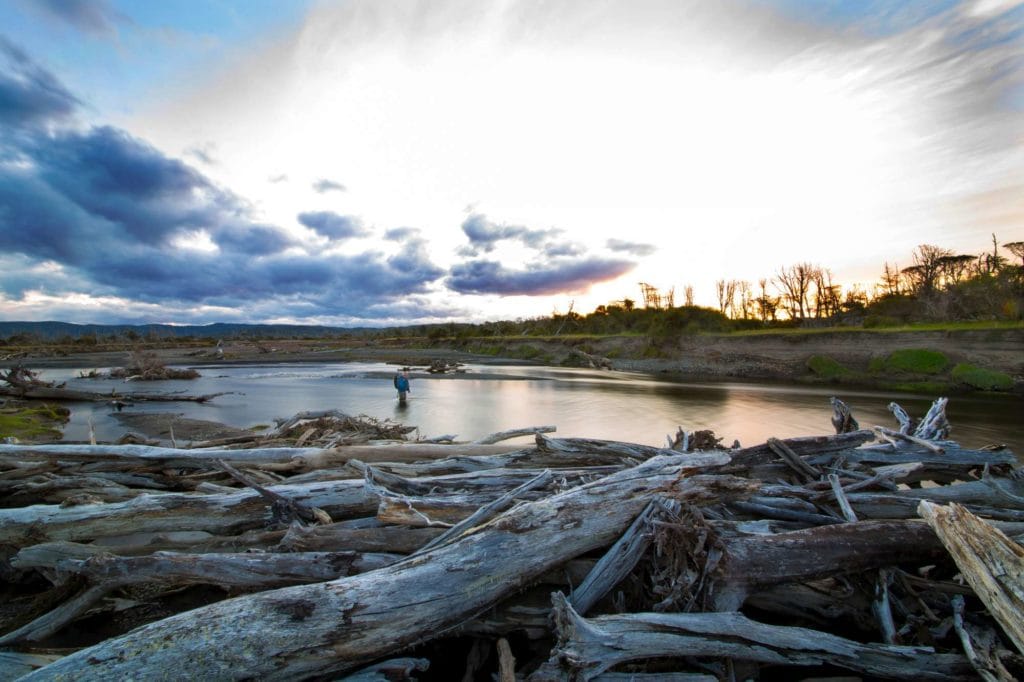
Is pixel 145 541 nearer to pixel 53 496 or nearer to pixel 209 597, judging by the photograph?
pixel 209 597

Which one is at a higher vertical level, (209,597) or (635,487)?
(635,487)

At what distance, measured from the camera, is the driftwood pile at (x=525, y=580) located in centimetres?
239

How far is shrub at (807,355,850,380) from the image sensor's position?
29.8 metres

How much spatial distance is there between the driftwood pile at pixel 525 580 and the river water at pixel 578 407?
6451 millimetres

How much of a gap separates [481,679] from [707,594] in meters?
1.57

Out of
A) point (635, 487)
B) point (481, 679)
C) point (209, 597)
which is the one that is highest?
point (635, 487)

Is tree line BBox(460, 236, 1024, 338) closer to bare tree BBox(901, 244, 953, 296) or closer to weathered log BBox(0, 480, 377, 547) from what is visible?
bare tree BBox(901, 244, 953, 296)

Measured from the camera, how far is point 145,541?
3.75 metres

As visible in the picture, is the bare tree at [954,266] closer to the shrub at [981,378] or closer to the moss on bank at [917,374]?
the moss on bank at [917,374]

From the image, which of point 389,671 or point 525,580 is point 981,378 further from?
point 389,671

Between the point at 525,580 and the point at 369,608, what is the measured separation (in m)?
0.96

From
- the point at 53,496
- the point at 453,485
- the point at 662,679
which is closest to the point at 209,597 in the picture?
the point at 453,485

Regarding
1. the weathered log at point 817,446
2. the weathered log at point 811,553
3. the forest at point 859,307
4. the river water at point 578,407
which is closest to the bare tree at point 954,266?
the forest at point 859,307

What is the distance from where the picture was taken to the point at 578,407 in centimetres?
A: 2055
